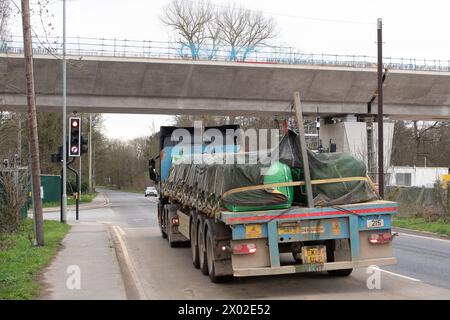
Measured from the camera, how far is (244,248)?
891 cm

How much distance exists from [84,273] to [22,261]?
1704 millimetres

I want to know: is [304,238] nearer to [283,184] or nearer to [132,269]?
[283,184]

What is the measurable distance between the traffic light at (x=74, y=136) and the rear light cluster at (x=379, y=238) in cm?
1653

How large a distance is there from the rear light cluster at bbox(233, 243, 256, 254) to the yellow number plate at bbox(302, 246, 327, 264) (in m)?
0.84

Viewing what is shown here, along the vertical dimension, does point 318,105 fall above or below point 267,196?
above

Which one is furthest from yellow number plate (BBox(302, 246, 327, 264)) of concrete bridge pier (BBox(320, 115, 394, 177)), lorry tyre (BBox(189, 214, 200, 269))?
concrete bridge pier (BBox(320, 115, 394, 177))

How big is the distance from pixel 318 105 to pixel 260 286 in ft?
110

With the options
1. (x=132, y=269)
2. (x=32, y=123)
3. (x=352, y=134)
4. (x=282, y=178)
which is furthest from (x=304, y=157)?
(x=352, y=134)

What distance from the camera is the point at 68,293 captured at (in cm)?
905

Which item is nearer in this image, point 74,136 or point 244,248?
point 244,248

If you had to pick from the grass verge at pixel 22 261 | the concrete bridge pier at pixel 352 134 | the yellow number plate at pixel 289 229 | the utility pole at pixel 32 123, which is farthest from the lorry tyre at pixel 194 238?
the concrete bridge pier at pixel 352 134

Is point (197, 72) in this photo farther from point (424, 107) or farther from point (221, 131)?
point (221, 131)

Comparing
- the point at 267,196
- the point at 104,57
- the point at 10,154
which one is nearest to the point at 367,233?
the point at 267,196

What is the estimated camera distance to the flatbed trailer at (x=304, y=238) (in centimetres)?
893
